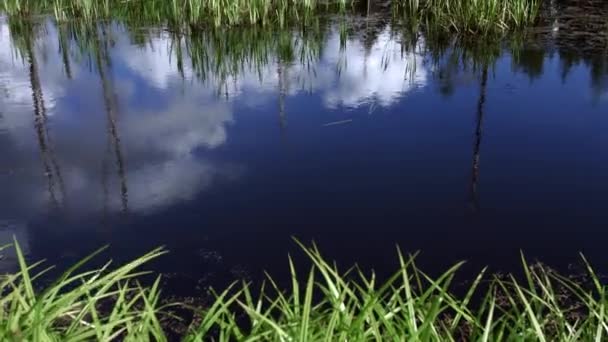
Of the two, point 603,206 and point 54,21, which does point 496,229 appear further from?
point 54,21

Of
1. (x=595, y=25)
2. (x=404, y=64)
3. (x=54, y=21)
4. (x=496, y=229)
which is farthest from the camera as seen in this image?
(x=54, y=21)

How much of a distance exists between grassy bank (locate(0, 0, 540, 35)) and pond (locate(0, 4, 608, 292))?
60 centimetres

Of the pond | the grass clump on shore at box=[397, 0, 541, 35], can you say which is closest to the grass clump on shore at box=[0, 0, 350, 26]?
the pond

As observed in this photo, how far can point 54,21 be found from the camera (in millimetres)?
6477

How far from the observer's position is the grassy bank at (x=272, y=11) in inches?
210

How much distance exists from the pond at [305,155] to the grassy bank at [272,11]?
0.60 m

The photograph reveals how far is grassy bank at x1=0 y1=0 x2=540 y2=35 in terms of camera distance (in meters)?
5.34

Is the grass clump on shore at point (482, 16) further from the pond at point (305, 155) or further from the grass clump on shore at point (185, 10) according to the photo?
the grass clump on shore at point (185, 10)

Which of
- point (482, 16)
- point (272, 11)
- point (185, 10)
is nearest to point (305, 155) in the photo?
point (482, 16)

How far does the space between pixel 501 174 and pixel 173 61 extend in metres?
2.88

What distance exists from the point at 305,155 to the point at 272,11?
3713 mm

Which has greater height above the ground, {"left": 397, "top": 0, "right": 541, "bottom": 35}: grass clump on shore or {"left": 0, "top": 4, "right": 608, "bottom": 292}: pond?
{"left": 397, "top": 0, "right": 541, "bottom": 35}: grass clump on shore

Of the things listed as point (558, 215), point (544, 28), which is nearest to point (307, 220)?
point (558, 215)

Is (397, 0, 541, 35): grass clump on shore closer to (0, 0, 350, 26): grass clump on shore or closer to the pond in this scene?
the pond
